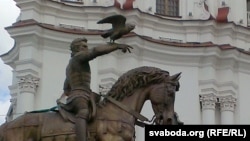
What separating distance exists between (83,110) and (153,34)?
20.8m

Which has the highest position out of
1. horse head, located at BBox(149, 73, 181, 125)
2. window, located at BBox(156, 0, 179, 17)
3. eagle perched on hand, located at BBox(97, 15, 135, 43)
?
window, located at BBox(156, 0, 179, 17)

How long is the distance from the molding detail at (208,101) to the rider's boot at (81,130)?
1965 centimetres

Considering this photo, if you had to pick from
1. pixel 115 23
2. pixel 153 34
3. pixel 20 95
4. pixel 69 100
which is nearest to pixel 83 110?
pixel 69 100

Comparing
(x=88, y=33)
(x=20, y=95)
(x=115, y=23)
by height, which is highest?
(x=88, y=33)

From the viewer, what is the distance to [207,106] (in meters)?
29.0

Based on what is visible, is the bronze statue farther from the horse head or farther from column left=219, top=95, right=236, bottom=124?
column left=219, top=95, right=236, bottom=124

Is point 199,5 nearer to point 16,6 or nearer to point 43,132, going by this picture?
point 16,6

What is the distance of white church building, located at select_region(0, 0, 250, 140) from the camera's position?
28406 millimetres

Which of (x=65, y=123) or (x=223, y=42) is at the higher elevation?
(x=223, y=42)

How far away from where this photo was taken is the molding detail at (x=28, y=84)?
2772 centimetres

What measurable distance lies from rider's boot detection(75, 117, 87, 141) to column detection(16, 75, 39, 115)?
17812 mm

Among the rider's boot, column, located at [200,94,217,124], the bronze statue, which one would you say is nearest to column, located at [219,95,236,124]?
column, located at [200,94,217,124]

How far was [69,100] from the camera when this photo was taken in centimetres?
1005

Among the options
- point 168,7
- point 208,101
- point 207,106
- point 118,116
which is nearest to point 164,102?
point 118,116
